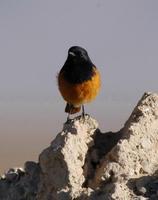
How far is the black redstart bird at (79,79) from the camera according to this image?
9656mm

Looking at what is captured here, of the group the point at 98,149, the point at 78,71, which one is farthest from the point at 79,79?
the point at 98,149

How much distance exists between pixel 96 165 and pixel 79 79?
9.57ft

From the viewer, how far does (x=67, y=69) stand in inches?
384

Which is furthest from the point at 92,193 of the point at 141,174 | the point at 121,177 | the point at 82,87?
the point at 82,87

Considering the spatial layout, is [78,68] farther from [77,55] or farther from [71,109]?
[71,109]

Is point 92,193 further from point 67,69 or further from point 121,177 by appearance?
point 67,69

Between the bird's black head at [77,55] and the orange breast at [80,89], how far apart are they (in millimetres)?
369

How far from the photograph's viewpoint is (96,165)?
703 centimetres

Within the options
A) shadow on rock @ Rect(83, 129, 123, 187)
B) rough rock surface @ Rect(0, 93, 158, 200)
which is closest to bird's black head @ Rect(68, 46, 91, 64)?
rough rock surface @ Rect(0, 93, 158, 200)

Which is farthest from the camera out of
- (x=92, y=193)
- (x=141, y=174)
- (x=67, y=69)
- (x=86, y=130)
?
(x=67, y=69)

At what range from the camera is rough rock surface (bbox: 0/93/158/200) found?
6194 mm

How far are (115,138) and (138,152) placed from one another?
65 cm

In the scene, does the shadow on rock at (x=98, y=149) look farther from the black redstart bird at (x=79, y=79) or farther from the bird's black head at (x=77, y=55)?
the black redstart bird at (x=79, y=79)

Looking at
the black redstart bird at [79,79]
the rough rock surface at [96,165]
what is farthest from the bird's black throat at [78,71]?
the rough rock surface at [96,165]
